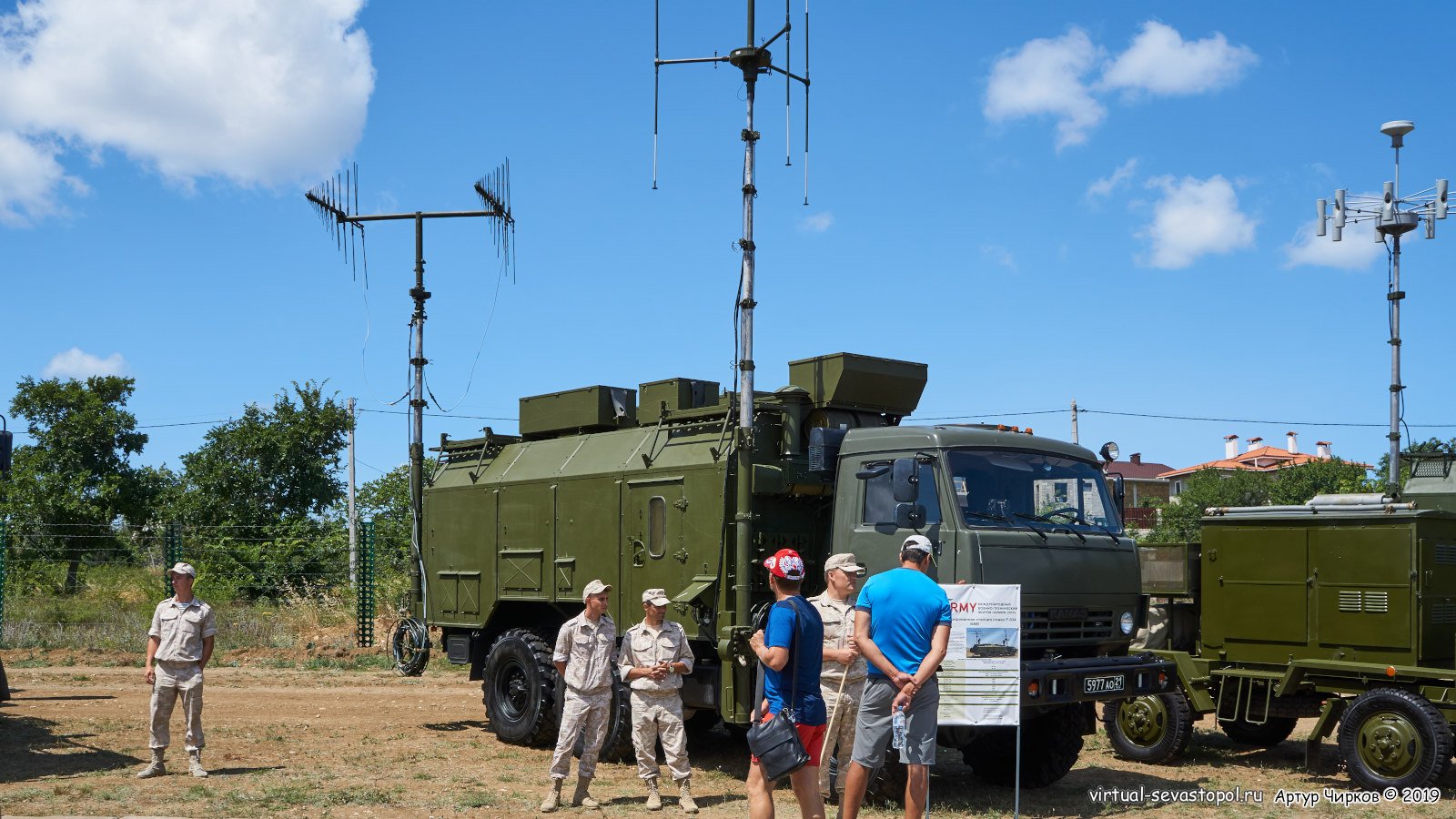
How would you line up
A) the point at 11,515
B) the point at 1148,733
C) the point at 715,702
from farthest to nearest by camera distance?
the point at 11,515 → the point at 1148,733 → the point at 715,702

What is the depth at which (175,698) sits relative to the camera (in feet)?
36.0

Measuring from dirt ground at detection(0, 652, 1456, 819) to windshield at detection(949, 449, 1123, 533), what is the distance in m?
2.27

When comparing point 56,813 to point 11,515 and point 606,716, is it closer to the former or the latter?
point 606,716

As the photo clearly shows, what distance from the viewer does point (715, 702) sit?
1143cm

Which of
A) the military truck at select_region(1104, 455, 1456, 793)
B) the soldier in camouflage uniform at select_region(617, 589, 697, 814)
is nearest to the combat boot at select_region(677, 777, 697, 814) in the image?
the soldier in camouflage uniform at select_region(617, 589, 697, 814)

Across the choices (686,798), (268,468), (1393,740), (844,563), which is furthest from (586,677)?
(268,468)

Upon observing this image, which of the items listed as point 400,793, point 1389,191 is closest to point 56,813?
point 400,793

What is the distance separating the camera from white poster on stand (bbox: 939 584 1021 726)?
30.2ft

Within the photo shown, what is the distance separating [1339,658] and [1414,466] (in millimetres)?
9873

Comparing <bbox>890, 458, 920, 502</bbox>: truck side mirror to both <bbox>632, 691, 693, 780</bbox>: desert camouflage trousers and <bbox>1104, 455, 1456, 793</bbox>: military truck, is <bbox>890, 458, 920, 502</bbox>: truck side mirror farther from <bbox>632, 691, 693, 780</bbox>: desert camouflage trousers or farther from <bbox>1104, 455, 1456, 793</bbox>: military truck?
<bbox>1104, 455, 1456, 793</bbox>: military truck

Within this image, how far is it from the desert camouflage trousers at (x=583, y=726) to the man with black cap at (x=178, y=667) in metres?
3.32

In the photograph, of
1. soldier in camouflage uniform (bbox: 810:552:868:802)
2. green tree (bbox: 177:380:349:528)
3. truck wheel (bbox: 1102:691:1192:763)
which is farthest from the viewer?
green tree (bbox: 177:380:349:528)

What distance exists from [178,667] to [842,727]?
234 inches

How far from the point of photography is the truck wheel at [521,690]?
12.9m
